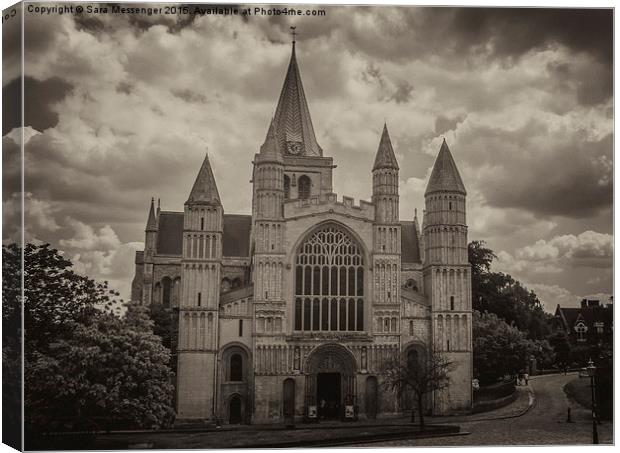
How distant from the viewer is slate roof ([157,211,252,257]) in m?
30.7

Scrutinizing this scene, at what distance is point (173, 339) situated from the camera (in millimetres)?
30703

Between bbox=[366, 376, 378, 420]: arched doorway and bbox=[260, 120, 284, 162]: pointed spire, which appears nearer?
bbox=[366, 376, 378, 420]: arched doorway

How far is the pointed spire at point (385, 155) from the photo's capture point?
26.5 m

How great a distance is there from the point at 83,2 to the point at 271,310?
1288 centimetres

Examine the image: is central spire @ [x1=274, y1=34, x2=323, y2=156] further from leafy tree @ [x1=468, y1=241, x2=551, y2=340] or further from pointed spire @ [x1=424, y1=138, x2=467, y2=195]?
leafy tree @ [x1=468, y1=241, x2=551, y2=340]

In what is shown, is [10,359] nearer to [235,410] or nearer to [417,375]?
[235,410]

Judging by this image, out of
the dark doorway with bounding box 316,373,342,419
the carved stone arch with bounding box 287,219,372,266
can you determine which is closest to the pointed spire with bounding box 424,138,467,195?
the carved stone arch with bounding box 287,219,372,266

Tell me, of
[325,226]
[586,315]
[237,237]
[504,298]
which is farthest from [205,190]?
[586,315]

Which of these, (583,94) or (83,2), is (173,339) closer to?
(83,2)

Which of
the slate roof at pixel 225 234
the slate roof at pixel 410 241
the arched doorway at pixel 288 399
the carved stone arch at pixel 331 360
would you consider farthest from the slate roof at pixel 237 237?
the slate roof at pixel 410 241

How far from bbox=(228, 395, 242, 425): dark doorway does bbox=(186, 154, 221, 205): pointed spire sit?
6979mm

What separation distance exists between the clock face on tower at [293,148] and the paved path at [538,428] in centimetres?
1455

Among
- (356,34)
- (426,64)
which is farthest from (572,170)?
(356,34)

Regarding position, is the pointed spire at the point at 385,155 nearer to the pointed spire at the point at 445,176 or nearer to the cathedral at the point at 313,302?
the cathedral at the point at 313,302
